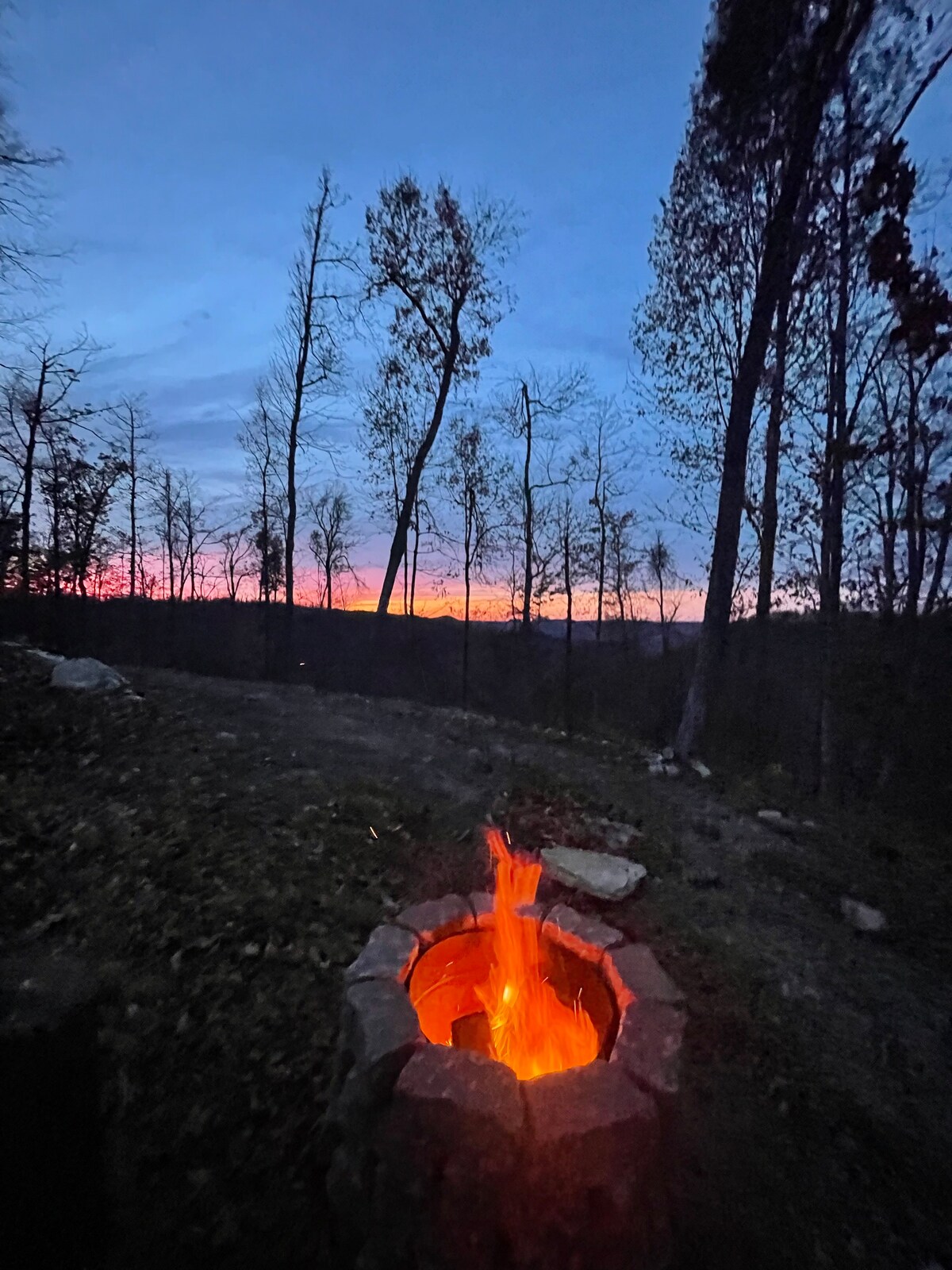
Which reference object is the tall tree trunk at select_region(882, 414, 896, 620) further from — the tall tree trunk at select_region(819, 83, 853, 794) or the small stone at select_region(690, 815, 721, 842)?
the small stone at select_region(690, 815, 721, 842)

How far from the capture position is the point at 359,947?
3.70 m

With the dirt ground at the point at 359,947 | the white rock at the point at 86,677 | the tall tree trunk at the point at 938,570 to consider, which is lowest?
the dirt ground at the point at 359,947

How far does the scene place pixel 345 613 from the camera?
35125 millimetres

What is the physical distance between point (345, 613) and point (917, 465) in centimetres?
2999

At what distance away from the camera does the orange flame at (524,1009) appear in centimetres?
266

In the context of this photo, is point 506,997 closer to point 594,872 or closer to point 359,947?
point 359,947

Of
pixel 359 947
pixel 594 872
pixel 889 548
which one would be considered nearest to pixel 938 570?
pixel 889 548

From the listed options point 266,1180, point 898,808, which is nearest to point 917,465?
point 898,808

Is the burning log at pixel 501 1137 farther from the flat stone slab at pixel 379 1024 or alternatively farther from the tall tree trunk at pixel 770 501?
the tall tree trunk at pixel 770 501

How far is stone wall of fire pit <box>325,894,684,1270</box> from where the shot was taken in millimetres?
1948

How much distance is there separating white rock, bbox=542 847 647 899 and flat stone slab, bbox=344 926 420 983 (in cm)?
194

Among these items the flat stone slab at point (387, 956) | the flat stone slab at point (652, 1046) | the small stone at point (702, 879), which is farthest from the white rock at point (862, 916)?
the flat stone slab at point (387, 956)

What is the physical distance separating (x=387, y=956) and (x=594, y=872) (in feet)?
7.47

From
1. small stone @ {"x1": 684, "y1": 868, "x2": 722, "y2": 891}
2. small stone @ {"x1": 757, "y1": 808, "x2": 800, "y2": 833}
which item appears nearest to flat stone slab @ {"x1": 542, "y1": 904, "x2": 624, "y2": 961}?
small stone @ {"x1": 684, "y1": 868, "x2": 722, "y2": 891}
